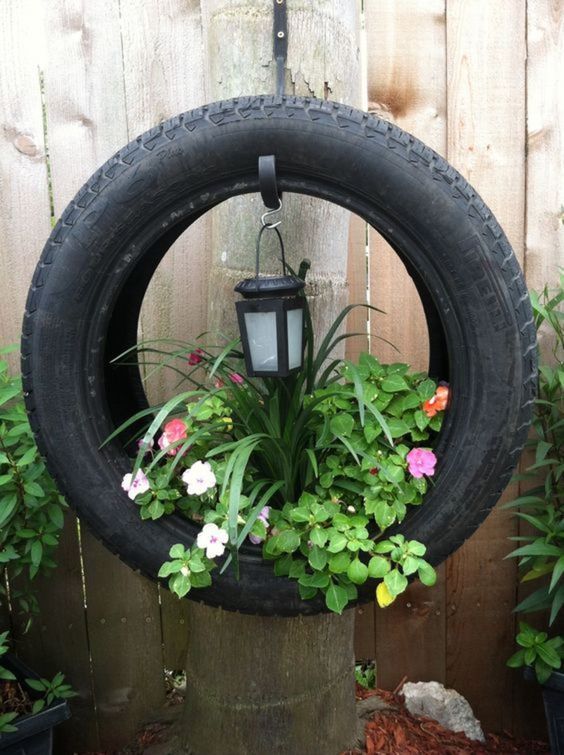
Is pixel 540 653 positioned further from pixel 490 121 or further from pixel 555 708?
pixel 490 121

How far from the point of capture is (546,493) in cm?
177

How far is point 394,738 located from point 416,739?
60 mm

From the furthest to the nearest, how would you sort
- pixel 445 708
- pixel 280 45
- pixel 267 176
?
pixel 445 708 < pixel 280 45 < pixel 267 176

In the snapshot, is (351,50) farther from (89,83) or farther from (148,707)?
(148,707)

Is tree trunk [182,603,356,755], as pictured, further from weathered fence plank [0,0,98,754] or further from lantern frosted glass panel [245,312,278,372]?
lantern frosted glass panel [245,312,278,372]

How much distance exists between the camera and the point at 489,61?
71.4 inches

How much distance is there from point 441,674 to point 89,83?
1766 mm

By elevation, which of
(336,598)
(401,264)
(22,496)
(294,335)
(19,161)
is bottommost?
(336,598)

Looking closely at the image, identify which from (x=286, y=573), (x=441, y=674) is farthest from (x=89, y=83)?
(x=441, y=674)

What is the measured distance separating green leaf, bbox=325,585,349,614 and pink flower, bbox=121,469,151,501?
0.37 m

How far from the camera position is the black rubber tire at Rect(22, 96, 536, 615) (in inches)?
48.6

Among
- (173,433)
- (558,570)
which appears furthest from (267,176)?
(558,570)

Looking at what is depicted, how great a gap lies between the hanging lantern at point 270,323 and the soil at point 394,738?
1.01m

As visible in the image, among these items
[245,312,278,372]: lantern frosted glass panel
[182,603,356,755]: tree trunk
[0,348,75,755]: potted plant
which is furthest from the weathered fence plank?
[245,312,278,372]: lantern frosted glass panel
